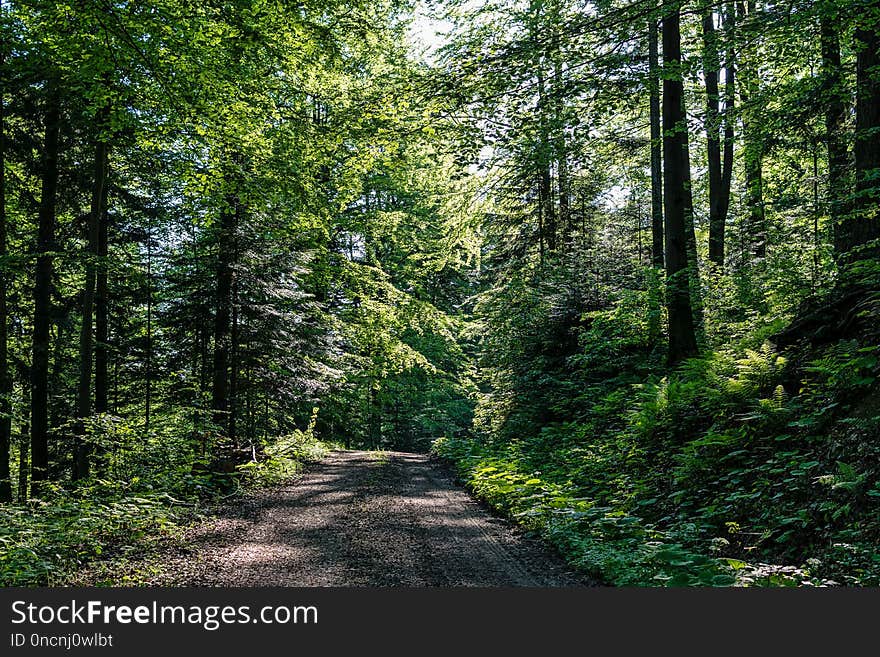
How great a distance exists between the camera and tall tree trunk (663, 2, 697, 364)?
35.6 ft

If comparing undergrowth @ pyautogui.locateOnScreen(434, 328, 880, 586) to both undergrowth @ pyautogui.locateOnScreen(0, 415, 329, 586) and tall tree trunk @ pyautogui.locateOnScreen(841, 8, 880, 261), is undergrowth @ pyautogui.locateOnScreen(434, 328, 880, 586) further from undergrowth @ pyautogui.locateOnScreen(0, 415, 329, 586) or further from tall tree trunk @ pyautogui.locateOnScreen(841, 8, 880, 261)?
undergrowth @ pyautogui.locateOnScreen(0, 415, 329, 586)

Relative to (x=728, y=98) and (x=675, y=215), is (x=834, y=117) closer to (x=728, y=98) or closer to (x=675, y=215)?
(x=728, y=98)

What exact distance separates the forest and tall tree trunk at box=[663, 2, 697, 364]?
0.21 ft

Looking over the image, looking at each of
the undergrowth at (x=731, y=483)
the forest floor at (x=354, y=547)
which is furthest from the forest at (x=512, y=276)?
the forest floor at (x=354, y=547)

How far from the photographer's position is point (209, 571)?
5.88 m

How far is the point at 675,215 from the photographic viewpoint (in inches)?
440

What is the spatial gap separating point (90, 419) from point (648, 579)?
28.4 ft

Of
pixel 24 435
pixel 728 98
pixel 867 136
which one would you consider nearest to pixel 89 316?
pixel 24 435

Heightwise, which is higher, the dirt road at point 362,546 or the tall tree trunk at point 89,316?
the tall tree trunk at point 89,316

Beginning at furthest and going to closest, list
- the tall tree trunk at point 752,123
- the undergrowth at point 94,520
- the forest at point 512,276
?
the tall tree trunk at point 752,123, the forest at point 512,276, the undergrowth at point 94,520

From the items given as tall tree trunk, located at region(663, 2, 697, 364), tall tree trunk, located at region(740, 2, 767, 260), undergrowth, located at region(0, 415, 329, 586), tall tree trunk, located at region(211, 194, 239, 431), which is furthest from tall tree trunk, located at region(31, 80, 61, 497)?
tall tree trunk, located at region(740, 2, 767, 260)

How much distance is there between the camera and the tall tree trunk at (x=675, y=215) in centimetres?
1084

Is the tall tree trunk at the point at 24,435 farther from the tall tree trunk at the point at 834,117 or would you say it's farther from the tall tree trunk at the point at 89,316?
the tall tree trunk at the point at 834,117

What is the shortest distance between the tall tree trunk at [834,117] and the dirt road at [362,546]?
6.08 m
